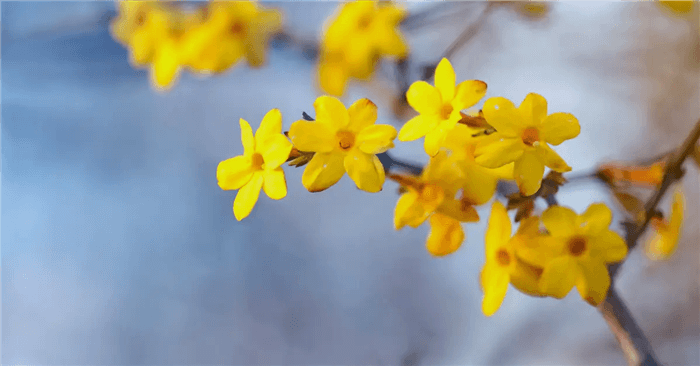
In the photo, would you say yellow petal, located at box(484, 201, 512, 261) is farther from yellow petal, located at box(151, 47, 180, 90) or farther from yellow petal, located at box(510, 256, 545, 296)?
yellow petal, located at box(151, 47, 180, 90)

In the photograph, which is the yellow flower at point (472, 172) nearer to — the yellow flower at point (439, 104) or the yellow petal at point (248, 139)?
the yellow flower at point (439, 104)

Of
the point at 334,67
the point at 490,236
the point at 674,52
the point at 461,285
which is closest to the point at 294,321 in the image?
the point at 461,285

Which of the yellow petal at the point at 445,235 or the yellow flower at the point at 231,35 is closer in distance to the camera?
the yellow petal at the point at 445,235

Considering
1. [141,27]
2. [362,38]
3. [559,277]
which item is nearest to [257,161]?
[559,277]

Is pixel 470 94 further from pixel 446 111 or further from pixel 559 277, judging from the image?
pixel 559 277

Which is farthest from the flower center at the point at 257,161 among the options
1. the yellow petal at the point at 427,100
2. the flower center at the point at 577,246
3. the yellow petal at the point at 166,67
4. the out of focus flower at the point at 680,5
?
the out of focus flower at the point at 680,5

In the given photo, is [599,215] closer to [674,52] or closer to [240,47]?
[240,47]
